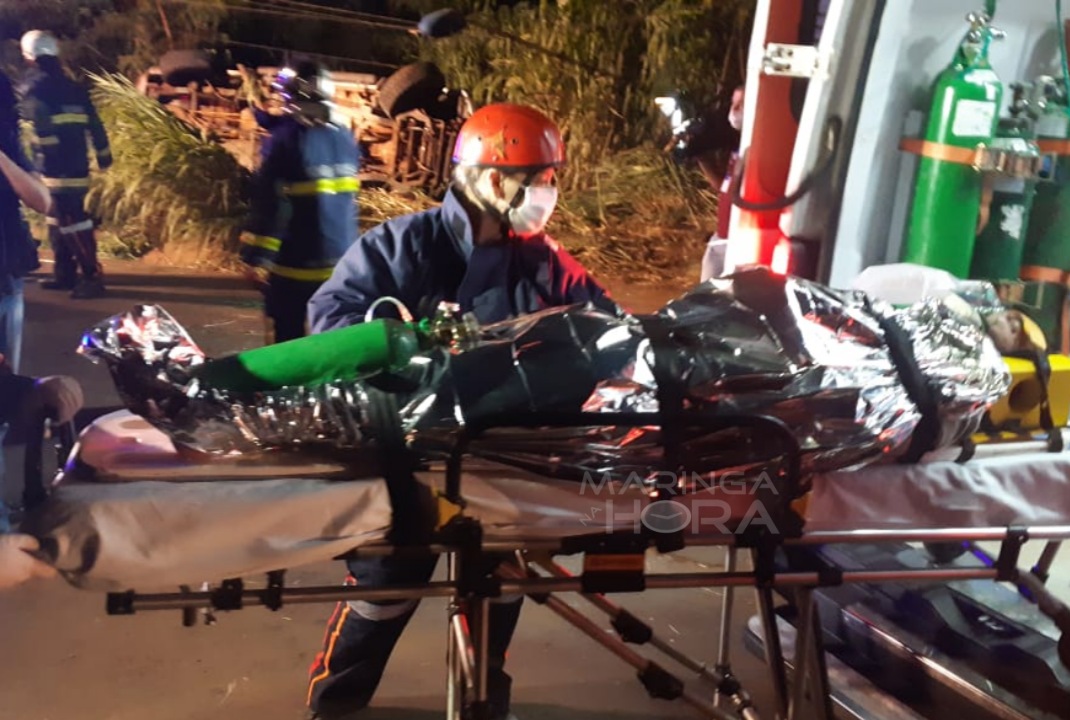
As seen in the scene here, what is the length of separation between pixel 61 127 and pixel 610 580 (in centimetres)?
455

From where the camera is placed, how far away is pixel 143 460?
1.41 meters

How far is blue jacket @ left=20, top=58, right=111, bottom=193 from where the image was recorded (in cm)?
478

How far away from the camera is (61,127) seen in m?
4.90

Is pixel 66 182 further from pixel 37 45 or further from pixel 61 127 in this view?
pixel 37 45

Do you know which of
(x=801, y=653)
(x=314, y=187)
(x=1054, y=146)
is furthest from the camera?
(x=314, y=187)

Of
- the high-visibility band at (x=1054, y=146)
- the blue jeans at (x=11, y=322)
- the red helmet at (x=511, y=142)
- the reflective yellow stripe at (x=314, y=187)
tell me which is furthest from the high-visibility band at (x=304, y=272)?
the high-visibility band at (x=1054, y=146)

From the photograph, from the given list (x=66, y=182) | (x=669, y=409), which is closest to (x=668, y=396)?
(x=669, y=409)

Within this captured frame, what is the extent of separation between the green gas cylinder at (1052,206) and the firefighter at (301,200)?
2.29m

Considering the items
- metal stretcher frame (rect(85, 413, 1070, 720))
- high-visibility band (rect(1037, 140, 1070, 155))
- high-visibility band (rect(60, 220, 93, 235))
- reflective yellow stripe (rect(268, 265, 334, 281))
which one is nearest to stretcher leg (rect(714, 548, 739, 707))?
metal stretcher frame (rect(85, 413, 1070, 720))

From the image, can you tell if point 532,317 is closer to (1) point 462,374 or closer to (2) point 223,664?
(1) point 462,374

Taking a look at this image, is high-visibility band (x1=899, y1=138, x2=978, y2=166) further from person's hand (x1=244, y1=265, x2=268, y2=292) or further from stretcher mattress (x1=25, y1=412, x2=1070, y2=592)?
person's hand (x1=244, y1=265, x2=268, y2=292)

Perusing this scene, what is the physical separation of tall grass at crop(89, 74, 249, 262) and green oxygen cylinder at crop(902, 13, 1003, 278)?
14.7ft

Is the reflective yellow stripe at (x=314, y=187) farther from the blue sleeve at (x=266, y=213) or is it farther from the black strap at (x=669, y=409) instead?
the black strap at (x=669, y=409)

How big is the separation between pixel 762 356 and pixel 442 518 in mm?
602
